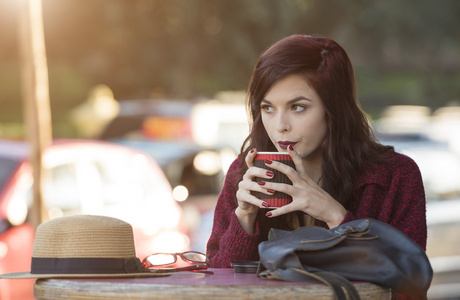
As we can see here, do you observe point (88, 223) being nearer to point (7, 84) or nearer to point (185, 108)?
point (185, 108)

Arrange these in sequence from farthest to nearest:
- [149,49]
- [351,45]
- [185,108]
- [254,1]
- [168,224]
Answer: [351,45] → [149,49] → [254,1] → [185,108] → [168,224]

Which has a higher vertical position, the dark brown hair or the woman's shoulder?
the dark brown hair

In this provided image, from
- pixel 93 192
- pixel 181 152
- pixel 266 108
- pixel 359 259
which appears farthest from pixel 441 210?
pixel 359 259

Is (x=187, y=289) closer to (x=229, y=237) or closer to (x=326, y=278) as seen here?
(x=326, y=278)

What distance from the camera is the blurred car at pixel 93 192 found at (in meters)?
6.37

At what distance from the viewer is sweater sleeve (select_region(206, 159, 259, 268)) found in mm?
3039

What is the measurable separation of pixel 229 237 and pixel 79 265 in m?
0.63

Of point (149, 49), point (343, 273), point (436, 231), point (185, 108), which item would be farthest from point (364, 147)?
point (149, 49)

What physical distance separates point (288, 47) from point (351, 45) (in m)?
20.3

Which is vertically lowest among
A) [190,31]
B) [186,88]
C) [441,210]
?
[441,210]

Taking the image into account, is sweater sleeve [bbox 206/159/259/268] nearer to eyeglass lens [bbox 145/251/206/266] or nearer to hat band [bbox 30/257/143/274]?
eyeglass lens [bbox 145/251/206/266]

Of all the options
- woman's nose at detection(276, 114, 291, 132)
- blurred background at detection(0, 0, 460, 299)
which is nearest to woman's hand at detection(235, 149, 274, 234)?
woman's nose at detection(276, 114, 291, 132)

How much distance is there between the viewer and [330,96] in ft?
10.4

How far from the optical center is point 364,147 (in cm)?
327
